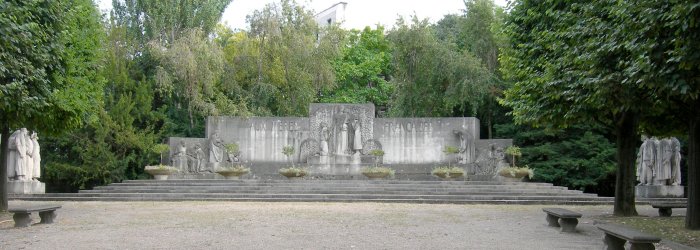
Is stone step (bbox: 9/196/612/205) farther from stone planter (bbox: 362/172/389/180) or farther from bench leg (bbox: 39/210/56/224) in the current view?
bench leg (bbox: 39/210/56/224)

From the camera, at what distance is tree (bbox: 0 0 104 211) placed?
1440 centimetres

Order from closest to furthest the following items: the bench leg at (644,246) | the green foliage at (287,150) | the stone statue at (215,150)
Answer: the bench leg at (644,246), the green foliage at (287,150), the stone statue at (215,150)

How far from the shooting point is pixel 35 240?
1209 centimetres

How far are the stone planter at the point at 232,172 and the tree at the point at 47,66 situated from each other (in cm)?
1015

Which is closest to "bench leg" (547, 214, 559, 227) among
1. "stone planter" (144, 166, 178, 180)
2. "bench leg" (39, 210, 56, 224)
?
"bench leg" (39, 210, 56, 224)

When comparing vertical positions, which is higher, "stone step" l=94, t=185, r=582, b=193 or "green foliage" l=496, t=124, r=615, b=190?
"green foliage" l=496, t=124, r=615, b=190

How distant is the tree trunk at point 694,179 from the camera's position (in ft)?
45.6

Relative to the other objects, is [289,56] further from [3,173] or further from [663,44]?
[663,44]

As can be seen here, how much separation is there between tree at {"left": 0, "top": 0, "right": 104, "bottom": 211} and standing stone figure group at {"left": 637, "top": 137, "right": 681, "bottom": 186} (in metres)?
19.3

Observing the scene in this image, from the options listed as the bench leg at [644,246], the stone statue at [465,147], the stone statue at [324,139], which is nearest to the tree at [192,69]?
the stone statue at [324,139]

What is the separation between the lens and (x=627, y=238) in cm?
924

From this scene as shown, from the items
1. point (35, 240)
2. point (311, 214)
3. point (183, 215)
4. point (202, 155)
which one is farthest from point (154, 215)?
point (202, 155)

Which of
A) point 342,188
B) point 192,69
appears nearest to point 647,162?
point 342,188

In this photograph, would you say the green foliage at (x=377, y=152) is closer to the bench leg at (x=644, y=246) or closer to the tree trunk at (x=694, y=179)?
the tree trunk at (x=694, y=179)
